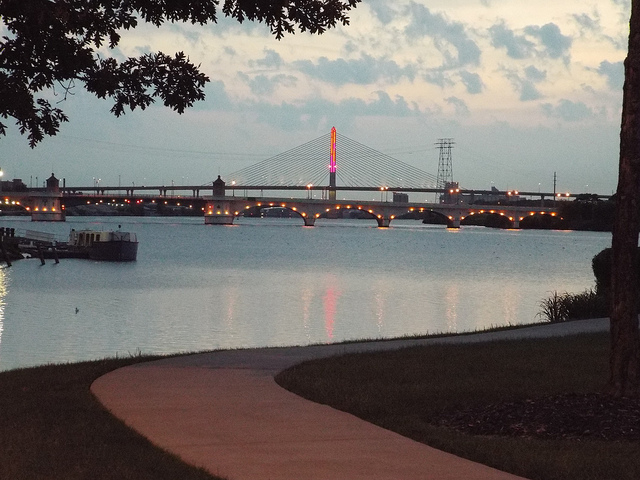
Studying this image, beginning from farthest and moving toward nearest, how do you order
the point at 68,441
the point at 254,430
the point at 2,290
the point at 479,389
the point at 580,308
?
the point at 2,290
the point at 580,308
the point at 479,389
the point at 254,430
the point at 68,441

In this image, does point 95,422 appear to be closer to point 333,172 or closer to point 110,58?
point 110,58

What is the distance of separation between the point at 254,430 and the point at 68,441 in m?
1.54

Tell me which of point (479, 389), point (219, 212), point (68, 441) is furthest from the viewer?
point (219, 212)

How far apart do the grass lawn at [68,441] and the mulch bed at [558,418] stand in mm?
3002

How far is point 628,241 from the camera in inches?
Result: 368

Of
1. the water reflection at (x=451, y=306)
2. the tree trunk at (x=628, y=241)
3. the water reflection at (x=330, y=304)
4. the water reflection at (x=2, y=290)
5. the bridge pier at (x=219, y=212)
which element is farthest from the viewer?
the bridge pier at (x=219, y=212)

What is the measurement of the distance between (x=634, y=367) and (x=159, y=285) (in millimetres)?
36192

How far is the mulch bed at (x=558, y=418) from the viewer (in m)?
8.60

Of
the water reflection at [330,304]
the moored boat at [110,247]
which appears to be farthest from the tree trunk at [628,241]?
the moored boat at [110,247]

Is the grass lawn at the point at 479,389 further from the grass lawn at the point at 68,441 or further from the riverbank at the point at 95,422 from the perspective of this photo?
the grass lawn at the point at 68,441

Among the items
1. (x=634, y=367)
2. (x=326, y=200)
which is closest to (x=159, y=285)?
(x=634, y=367)

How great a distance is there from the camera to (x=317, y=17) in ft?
34.1

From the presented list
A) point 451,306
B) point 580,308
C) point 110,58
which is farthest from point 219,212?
point 110,58

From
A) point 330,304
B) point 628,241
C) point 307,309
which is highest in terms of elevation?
point 628,241
